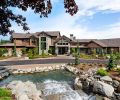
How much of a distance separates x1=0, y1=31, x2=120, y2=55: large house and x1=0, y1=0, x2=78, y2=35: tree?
56.0 metres

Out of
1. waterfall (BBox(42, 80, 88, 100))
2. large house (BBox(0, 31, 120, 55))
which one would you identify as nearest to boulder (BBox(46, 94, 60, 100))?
waterfall (BBox(42, 80, 88, 100))

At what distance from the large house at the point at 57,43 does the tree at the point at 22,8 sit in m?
56.0

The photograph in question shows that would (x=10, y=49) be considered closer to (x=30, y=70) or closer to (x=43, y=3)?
(x=30, y=70)

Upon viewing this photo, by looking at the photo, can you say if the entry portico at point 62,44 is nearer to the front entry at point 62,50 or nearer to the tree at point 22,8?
the front entry at point 62,50

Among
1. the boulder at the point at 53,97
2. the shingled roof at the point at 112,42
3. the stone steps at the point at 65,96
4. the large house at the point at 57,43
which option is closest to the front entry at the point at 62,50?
the large house at the point at 57,43

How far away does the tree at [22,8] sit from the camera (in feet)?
21.2

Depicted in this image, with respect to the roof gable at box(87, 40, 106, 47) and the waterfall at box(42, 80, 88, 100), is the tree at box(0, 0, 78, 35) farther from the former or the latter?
the roof gable at box(87, 40, 106, 47)

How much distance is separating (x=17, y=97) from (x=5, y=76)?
17.5 metres

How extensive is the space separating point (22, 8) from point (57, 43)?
191 ft

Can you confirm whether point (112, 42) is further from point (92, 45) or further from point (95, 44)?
point (92, 45)

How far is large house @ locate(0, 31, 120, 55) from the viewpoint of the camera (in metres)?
64.8

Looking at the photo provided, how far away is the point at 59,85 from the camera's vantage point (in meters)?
24.4

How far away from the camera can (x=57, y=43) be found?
214ft

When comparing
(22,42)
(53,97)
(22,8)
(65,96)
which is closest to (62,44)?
(22,42)
